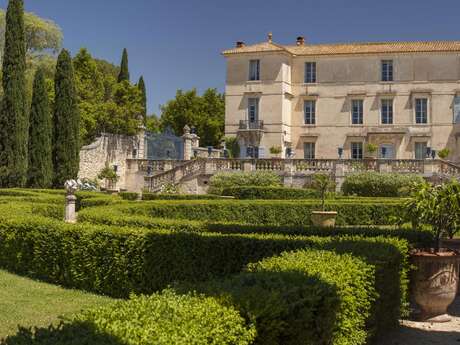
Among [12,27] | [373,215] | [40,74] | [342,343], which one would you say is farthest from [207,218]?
[12,27]

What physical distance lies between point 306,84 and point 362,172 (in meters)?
15.2

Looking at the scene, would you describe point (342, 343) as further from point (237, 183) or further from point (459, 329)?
point (237, 183)

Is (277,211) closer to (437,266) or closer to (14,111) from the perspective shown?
(437,266)

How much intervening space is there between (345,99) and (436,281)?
35.5 m

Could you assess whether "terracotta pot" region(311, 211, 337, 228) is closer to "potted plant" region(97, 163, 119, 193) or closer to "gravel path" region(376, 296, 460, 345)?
"gravel path" region(376, 296, 460, 345)

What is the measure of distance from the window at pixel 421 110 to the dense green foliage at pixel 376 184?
14.1 meters

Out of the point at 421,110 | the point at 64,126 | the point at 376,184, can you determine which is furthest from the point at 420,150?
the point at 64,126

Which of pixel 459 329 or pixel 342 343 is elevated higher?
pixel 342 343

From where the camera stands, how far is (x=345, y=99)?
138 ft

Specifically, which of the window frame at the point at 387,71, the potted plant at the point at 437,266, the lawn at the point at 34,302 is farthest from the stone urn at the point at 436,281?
the window frame at the point at 387,71

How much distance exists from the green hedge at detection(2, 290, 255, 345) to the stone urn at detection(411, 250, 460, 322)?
15.7 ft

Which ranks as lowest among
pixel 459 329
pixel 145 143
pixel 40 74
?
pixel 459 329

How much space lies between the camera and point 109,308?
156 inches

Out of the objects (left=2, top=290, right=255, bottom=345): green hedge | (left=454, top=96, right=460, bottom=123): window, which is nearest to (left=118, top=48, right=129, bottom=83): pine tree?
(left=454, top=96, right=460, bottom=123): window
